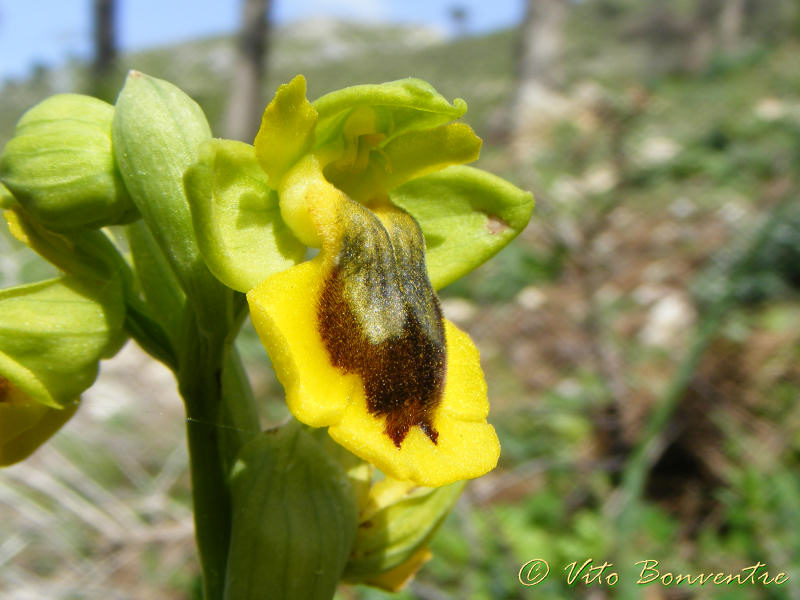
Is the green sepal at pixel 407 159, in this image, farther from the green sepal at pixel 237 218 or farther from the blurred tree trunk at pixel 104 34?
the blurred tree trunk at pixel 104 34

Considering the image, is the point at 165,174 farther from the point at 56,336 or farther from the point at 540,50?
the point at 540,50

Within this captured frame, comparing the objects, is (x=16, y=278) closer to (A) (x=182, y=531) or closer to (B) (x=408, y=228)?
(A) (x=182, y=531)

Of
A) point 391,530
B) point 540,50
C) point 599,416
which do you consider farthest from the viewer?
point 540,50

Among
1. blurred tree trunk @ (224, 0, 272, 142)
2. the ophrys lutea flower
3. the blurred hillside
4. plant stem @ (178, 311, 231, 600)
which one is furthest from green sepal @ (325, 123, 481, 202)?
blurred tree trunk @ (224, 0, 272, 142)

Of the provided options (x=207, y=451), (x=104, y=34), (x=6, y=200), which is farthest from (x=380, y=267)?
(x=104, y=34)

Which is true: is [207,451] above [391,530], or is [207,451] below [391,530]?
above

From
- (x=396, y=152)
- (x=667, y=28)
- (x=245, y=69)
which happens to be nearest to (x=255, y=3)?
(x=245, y=69)
